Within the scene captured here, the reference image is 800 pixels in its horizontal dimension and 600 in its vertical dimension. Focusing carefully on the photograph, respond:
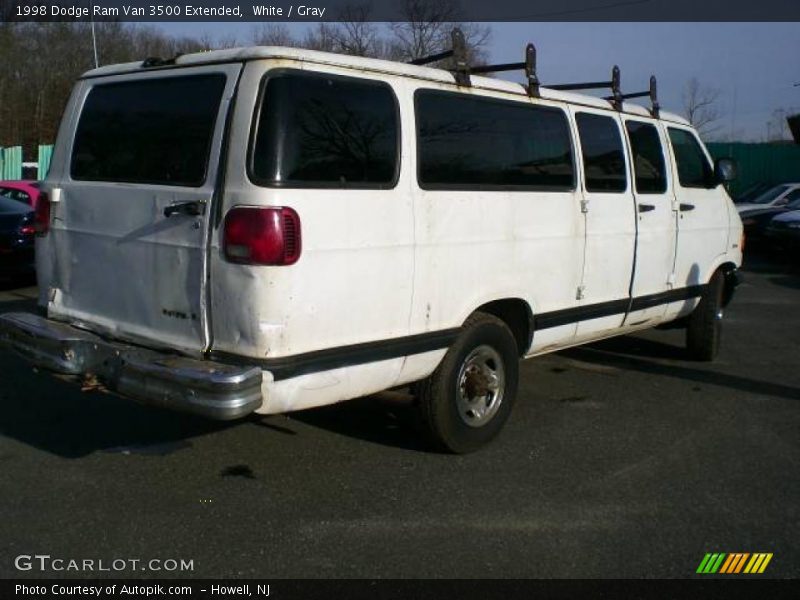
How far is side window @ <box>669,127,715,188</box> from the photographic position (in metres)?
6.64

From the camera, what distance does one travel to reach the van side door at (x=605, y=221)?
5.46 meters

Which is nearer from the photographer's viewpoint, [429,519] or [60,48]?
[429,519]

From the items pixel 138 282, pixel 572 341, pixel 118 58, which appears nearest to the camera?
pixel 138 282

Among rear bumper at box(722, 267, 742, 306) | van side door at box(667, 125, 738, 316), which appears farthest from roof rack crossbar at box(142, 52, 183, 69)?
rear bumper at box(722, 267, 742, 306)

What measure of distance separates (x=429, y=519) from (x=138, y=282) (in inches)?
74.4

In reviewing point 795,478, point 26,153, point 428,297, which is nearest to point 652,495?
point 795,478

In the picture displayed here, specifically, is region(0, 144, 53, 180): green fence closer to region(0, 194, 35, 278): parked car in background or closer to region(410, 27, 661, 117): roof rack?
region(0, 194, 35, 278): parked car in background

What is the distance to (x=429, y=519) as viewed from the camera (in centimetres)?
397

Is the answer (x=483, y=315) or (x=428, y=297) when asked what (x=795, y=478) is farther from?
(x=428, y=297)

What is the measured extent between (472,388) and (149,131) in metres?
2.31

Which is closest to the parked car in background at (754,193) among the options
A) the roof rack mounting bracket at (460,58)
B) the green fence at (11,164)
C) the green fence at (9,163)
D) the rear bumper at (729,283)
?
the rear bumper at (729,283)

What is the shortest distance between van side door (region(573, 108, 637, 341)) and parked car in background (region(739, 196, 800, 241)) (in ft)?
40.1

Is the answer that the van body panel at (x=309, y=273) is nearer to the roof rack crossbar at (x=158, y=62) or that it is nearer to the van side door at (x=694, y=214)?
the roof rack crossbar at (x=158, y=62)

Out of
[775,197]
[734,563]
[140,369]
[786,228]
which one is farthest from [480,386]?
[775,197]
